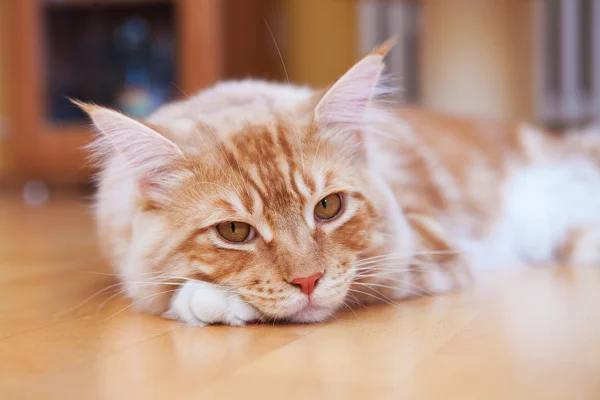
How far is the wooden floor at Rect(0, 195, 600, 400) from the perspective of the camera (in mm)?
957

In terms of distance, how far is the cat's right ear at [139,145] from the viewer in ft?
4.26

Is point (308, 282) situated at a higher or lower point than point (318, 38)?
lower

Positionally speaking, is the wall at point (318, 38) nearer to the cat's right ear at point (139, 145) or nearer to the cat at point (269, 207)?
the cat at point (269, 207)

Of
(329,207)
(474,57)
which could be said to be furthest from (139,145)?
(474,57)

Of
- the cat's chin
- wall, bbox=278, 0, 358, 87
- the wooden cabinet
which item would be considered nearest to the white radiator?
wall, bbox=278, 0, 358, 87

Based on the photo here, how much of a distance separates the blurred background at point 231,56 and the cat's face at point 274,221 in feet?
8.52

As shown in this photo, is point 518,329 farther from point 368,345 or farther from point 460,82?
point 460,82

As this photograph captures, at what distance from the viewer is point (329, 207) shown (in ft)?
4.46

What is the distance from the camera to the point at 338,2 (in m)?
4.69

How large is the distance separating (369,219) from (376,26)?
3164 millimetres

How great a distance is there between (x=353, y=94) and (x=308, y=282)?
404mm

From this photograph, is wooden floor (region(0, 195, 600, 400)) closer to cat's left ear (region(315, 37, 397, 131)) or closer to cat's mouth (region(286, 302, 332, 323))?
cat's mouth (region(286, 302, 332, 323))

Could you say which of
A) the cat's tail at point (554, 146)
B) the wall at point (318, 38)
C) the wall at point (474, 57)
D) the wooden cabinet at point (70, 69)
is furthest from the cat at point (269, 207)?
the wall at point (318, 38)

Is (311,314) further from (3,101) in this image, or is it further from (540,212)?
(3,101)
